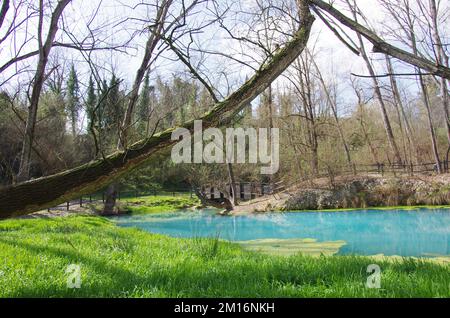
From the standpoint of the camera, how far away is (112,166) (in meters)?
3.48

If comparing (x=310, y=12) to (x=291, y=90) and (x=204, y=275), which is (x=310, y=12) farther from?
(x=291, y=90)

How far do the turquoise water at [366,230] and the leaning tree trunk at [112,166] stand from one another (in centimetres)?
348

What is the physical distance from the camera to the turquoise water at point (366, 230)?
918 cm

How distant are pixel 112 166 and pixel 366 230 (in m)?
11.1

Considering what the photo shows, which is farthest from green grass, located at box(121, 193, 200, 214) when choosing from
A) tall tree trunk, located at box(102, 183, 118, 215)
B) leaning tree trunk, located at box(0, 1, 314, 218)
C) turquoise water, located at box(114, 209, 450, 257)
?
leaning tree trunk, located at box(0, 1, 314, 218)

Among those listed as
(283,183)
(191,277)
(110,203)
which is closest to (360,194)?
(283,183)

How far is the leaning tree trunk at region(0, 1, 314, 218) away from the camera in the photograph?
3264 millimetres

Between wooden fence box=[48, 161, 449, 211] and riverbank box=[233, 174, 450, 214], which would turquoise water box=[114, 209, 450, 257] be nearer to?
riverbank box=[233, 174, 450, 214]

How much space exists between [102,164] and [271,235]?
9.91 m

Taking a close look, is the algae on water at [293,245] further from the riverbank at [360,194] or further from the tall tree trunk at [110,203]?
Result: the tall tree trunk at [110,203]

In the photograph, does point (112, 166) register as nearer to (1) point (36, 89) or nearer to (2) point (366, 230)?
(1) point (36, 89)

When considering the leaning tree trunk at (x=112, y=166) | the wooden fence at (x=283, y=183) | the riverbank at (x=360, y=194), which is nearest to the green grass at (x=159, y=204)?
the wooden fence at (x=283, y=183)

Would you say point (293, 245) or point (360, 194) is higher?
point (360, 194)
